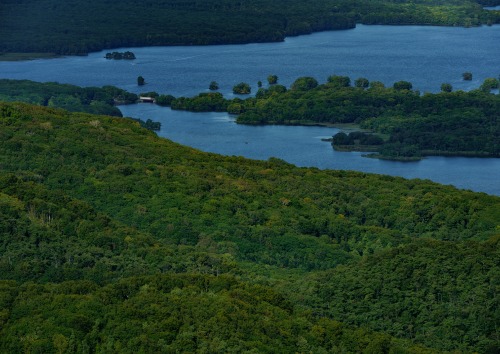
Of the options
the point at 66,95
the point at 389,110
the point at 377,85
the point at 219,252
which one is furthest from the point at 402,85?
the point at 219,252

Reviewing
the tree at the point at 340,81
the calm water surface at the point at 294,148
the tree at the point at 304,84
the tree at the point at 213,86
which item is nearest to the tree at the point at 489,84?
the tree at the point at 340,81

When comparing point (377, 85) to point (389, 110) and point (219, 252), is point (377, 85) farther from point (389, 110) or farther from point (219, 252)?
point (219, 252)

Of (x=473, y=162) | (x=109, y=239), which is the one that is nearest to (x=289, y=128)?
(x=473, y=162)

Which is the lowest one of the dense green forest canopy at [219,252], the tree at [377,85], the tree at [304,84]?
the tree at [304,84]

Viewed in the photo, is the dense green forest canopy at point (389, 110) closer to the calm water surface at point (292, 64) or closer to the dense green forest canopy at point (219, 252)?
the calm water surface at point (292, 64)

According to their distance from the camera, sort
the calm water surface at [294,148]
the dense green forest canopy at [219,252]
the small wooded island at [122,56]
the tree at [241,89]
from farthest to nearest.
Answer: the small wooded island at [122,56]
the tree at [241,89]
the calm water surface at [294,148]
the dense green forest canopy at [219,252]

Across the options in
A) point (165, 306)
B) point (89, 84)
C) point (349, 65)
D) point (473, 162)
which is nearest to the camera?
point (165, 306)

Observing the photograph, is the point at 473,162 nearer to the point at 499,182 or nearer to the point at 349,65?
the point at 499,182
